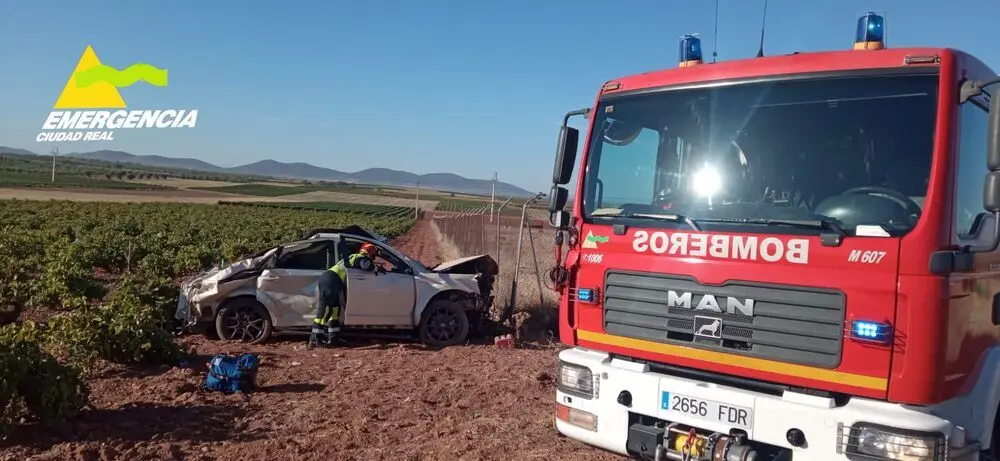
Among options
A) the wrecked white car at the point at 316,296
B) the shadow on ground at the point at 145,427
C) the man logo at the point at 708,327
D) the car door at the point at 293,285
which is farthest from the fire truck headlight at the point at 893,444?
the car door at the point at 293,285

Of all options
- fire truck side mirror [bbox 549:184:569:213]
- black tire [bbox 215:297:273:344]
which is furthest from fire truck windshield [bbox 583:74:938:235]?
black tire [bbox 215:297:273:344]

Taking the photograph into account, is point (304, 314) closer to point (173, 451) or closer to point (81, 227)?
point (173, 451)

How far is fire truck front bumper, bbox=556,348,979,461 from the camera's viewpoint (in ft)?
11.6

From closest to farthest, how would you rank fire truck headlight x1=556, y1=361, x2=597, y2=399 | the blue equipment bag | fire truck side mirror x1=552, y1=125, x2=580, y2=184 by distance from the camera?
1. fire truck headlight x1=556, y1=361, x2=597, y2=399
2. fire truck side mirror x1=552, y1=125, x2=580, y2=184
3. the blue equipment bag

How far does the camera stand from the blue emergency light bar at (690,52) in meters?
4.99

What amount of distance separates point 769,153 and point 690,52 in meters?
1.06

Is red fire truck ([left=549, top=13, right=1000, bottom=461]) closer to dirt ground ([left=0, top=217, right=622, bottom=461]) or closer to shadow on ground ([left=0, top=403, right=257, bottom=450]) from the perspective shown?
dirt ground ([left=0, top=217, right=622, bottom=461])

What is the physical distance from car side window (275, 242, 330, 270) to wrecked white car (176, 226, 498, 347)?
0.04 feet

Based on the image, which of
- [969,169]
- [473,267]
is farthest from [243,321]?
[969,169]

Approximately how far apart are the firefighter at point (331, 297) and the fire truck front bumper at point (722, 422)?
5.19 m

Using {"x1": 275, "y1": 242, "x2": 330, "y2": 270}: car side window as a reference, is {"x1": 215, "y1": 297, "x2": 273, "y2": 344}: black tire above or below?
below

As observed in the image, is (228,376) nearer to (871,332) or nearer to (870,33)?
(871,332)

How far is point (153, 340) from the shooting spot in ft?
25.4

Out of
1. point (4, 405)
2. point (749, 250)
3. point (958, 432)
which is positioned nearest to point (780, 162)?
point (749, 250)
